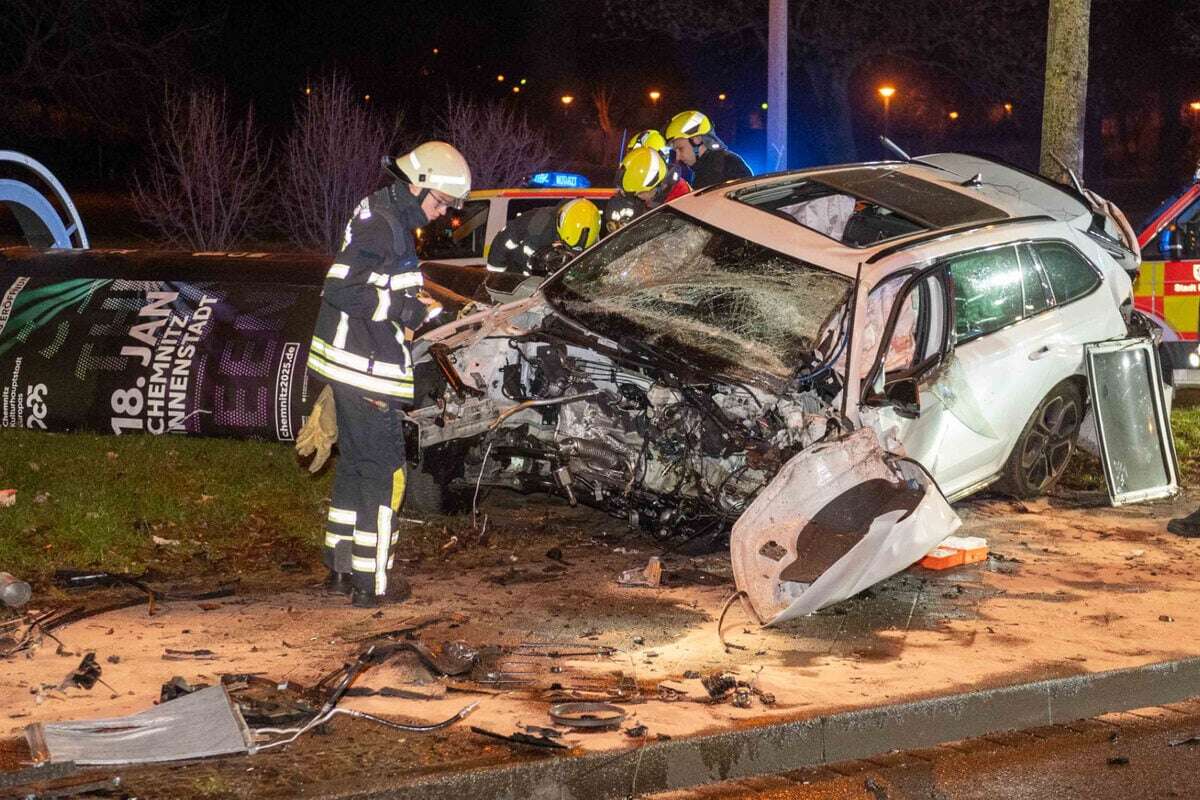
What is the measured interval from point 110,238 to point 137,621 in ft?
85.3

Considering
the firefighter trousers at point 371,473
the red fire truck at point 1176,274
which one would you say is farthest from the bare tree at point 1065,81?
the firefighter trousers at point 371,473

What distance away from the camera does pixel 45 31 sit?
2795cm

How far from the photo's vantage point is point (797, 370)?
7.01 metres

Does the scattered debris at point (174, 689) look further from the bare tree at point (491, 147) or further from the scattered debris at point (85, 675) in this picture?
the bare tree at point (491, 147)

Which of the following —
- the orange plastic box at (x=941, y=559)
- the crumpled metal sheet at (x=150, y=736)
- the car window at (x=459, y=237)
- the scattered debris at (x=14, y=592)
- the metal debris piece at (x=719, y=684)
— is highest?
the car window at (x=459, y=237)

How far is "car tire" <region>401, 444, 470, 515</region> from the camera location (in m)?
7.87

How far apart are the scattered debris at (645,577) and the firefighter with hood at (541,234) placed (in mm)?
2536

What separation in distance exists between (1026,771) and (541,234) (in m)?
5.08

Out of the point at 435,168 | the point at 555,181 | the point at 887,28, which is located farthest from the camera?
the point at 887,28

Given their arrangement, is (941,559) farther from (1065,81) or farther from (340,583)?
(1065,81)

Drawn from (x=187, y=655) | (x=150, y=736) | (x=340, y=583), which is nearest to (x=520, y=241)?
(x=340, y=583)

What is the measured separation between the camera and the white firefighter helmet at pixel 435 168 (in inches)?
260

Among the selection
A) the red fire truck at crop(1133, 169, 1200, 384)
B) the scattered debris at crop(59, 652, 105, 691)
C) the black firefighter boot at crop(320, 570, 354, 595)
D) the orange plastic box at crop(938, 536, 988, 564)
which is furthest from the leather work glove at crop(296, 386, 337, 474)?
the red fire truck at crop(1133, 169, 1200, 384)

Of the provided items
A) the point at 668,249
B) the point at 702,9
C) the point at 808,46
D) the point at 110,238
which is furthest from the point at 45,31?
the point at 668,249
